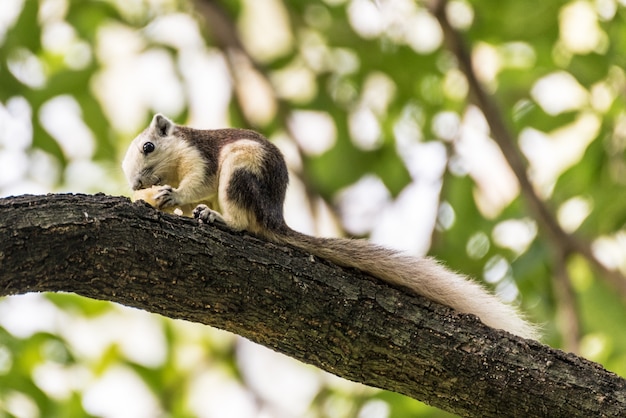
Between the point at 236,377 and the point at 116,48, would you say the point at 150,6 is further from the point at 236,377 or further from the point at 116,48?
the point at 236,377

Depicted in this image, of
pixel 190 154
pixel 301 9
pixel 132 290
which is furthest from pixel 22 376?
pixel 301 9

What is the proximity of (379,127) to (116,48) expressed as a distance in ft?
6.51

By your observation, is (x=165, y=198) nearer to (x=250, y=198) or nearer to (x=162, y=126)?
(x=250, y=198)

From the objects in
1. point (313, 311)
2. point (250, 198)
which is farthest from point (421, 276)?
point (250, 198)

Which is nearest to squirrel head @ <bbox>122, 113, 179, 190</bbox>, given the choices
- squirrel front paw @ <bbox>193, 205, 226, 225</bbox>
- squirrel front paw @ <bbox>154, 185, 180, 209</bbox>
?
squirrel front paw @ <bbox>154, 185, 180, 209</bbox>

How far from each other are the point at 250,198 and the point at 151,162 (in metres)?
0.87

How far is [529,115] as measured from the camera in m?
5.45

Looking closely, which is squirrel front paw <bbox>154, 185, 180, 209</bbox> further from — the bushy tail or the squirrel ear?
the squirrel ear

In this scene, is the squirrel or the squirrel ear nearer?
the squirrel

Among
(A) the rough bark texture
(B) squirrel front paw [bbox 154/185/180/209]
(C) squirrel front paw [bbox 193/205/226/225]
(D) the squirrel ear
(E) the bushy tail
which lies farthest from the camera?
(D) the squirrel ear

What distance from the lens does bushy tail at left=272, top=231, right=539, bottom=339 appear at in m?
3.67

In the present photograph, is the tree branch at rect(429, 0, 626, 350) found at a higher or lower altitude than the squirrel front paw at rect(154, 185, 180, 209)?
higher

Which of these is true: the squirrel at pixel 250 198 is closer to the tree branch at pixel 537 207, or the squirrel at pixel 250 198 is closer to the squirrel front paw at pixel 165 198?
the squirrel front paw at pixel 165 198

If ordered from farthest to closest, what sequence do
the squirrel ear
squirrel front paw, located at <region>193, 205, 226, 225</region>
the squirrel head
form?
the squirrel ear
the squirrel head
squirrel front paw, located at <region>193, 205, 226, 225</region>
